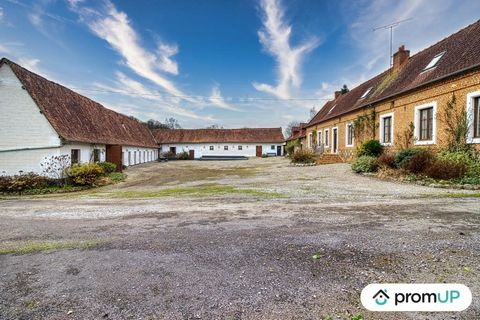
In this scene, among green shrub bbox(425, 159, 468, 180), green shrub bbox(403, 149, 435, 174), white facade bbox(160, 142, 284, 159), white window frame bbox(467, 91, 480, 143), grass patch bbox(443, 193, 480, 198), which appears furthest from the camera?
white facade bbox(160, 142, 284, 159)

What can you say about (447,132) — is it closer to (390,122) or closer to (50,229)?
(390,122)

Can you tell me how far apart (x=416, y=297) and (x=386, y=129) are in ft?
54.0

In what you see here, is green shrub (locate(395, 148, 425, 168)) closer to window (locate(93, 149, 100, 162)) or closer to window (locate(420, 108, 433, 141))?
window (locate(420, 108, 433, 141))

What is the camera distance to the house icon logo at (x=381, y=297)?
92.5 inches

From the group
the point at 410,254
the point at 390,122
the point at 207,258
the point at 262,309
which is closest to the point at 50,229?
the point at 207,258

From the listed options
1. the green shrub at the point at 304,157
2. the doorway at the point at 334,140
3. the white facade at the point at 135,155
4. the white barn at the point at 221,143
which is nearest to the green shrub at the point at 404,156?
the green shrub at the point at 304,157

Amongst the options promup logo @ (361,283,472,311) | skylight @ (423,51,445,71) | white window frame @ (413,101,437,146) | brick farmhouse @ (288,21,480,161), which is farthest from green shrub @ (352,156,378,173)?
promup logo @ (361,283,472,311)

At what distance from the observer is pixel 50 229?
5.03 m

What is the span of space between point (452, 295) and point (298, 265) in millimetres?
1517

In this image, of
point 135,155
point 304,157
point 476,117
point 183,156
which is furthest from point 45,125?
point 183,156

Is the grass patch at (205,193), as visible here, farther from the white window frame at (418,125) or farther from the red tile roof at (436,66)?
the red tile roof at (436,66)

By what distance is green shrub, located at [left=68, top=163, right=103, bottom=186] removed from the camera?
42.2 ft

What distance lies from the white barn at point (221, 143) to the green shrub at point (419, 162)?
34.0 m

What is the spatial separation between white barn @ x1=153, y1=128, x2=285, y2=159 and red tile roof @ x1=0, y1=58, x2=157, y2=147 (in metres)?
19.7
